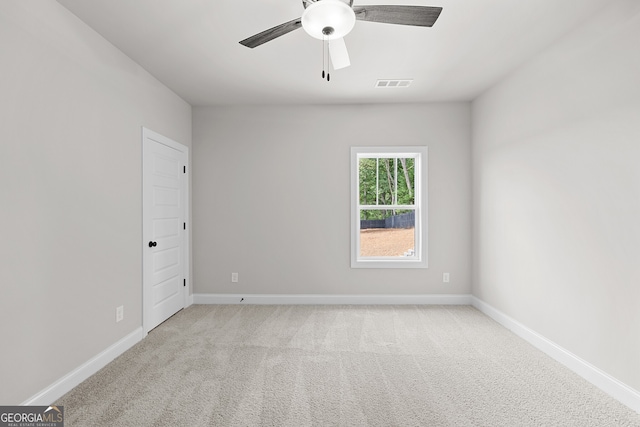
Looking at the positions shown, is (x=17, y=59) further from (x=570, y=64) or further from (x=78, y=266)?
(x=570, y=64)

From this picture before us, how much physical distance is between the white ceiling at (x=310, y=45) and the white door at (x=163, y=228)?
811 millimetres

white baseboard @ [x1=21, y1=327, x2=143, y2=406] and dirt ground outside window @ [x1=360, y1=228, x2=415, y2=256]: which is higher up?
dirt ground outside window @ [x1=360, y1=228, x2=415, y2=256]

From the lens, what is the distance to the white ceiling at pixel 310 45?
2.31m

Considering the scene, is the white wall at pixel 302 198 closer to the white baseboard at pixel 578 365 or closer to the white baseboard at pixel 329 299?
the white baseboard at pixel 329 299

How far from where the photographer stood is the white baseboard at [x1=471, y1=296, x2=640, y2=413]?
215cm

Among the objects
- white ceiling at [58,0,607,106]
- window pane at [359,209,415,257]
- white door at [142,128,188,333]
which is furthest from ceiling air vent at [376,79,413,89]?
white door at [142,128,188,333]

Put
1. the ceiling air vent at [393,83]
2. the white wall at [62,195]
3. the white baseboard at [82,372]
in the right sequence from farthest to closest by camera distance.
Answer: the ceiling air vent at [393,83] → the white baseboard at [82,372] → the white wall at [62,195]

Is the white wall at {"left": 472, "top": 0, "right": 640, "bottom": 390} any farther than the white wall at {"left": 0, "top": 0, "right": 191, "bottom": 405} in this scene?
Yes

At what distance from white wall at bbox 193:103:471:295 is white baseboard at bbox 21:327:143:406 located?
147cm

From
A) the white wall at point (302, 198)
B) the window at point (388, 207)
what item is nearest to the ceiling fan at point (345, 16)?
the white wall at point (302, 198)

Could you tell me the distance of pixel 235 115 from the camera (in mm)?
4445

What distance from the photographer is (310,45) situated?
9.27 feet

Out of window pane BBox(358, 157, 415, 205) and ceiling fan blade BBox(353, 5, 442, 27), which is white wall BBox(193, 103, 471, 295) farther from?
ceiling fan blade BBox(353, 5, 442, 27)

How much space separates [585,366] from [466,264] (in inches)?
76.9
